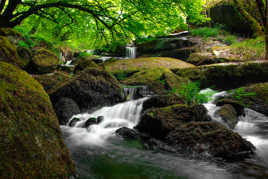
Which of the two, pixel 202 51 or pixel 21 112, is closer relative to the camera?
pixel 21 112

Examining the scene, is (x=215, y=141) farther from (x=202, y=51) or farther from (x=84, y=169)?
(x=202, y=51)

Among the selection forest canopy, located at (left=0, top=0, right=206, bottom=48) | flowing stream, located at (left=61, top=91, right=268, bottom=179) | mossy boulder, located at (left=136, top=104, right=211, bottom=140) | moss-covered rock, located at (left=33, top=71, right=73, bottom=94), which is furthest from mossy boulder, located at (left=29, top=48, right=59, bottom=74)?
mossy boulder, located at (left=136, top=104, right=211, bottom=140)

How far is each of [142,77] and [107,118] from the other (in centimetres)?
407

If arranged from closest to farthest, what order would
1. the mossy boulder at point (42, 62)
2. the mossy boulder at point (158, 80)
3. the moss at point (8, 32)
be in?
the moss at point (8, 32), the mossy boulder at point (42, 62), the mossy boulder at point (158, 80)

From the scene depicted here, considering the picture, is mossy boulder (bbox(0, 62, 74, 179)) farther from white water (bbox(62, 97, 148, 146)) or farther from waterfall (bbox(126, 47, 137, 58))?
waterfall (bbox(126, 47, 137, 58))

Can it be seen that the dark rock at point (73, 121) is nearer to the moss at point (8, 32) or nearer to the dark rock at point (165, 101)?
the dark rock at point (165, 101)

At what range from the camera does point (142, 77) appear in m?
10.4

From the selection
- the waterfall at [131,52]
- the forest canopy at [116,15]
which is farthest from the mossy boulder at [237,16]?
the forest canopy at [116,15]

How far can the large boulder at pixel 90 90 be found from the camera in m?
7.59

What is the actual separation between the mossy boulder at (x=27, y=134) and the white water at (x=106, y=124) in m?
2.71

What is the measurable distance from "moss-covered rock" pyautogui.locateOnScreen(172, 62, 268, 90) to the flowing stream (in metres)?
4.27

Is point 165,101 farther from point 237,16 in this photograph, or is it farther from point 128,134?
point 237,16

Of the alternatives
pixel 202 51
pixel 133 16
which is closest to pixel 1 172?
pixel 133 16

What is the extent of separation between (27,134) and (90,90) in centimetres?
625
